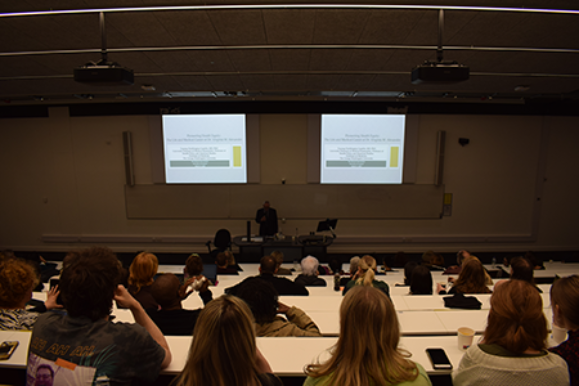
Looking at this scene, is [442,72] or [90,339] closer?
[90,339]

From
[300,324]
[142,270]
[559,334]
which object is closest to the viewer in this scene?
[559,334]

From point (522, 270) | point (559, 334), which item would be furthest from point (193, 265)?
point (522, 270)

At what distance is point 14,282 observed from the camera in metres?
1.65

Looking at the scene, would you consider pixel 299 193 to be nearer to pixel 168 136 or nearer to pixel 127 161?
pixel 168 136

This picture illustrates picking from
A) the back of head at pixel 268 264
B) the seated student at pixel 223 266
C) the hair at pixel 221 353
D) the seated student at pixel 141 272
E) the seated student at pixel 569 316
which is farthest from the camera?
the seated student at pixel 223 266

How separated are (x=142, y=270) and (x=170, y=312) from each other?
2.31ft

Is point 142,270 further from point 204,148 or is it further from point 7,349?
point 204,148

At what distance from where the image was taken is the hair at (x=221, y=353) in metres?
0.96

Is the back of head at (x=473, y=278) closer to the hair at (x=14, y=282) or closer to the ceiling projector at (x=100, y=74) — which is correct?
the hair at (x=14, y=282)

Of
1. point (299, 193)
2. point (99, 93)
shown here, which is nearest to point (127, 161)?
point (99, 93)

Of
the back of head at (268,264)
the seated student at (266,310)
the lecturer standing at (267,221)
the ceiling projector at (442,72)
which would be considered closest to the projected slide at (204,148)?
the lecturer standing at (267,221)

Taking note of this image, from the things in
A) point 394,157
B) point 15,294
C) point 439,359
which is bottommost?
point 439,359

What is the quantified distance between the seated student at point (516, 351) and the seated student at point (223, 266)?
322cm

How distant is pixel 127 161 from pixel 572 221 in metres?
10.5
